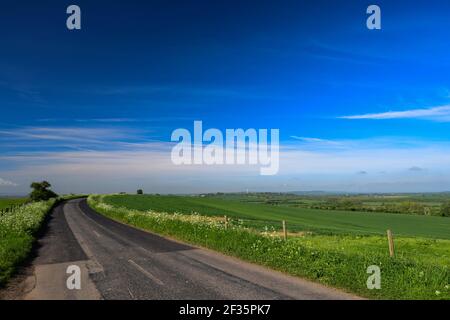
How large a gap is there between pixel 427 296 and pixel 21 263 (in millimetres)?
16120

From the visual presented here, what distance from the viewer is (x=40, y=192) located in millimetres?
101688

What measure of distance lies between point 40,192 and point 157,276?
100462mm

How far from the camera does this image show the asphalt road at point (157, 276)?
11.2 m

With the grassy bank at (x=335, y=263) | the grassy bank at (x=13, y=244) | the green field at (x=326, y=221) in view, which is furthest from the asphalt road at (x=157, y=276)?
the green field at (x=326, y=221)

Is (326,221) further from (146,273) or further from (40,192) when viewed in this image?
(40,192)

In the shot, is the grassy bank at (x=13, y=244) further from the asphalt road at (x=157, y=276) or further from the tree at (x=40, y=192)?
the tree at (x=40, y=192)

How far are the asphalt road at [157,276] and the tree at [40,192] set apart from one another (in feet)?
290

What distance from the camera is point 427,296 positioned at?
1062 cm

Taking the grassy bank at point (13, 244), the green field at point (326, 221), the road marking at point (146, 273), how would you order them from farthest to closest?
the green field at point (326, 221) < the grassy bank at point (13, 244) < the road marking at point (146, 273)

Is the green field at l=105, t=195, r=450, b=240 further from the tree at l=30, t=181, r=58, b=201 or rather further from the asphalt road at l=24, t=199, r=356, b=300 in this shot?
the tree at l=30, t=181, r=58, b=201

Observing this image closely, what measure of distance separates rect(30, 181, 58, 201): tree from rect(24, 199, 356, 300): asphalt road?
290 ft

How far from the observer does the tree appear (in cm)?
10056

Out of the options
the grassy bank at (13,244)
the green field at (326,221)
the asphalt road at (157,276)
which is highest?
the grassy bank at (13,244)
